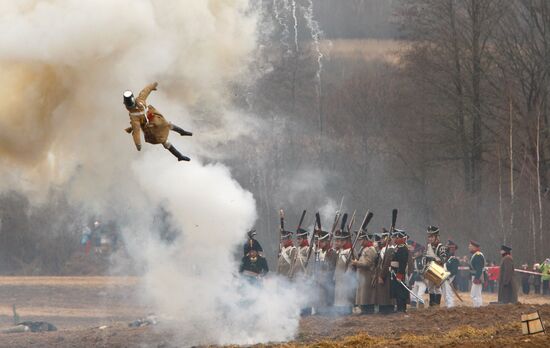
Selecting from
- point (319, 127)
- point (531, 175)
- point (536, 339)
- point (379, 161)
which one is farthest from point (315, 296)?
point (379, 161)

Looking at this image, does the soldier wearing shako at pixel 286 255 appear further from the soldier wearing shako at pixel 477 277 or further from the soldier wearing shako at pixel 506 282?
the soldier wearing shako at pixel 506 282

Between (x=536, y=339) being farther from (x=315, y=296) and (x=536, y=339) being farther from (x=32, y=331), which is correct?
(x=32, y=331)

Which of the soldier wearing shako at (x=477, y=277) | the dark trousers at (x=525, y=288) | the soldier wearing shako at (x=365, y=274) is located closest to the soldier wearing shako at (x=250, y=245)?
the soldier wearing shako at (x=365, y=274)

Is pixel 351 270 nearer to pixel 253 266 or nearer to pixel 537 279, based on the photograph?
pixel 253 266

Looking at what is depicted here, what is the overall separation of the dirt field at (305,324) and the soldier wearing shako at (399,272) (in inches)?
31.0

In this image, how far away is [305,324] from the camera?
28.0 meters

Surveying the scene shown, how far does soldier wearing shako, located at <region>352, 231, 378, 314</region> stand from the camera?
99.3 ft

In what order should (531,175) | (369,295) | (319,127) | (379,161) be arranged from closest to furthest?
(369,295), (531,175), (319,127), (379,161)

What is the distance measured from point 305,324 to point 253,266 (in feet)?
7.09

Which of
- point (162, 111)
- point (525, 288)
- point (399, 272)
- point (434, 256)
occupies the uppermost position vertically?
point (162, 111)

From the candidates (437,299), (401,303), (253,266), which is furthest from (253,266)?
(437,299)

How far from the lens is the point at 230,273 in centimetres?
2644

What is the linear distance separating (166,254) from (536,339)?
10489 millimetres

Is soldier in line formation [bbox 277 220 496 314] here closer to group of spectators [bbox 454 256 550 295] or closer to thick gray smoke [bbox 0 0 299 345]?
thick gray smoke [bbox 0 0 299 345]
